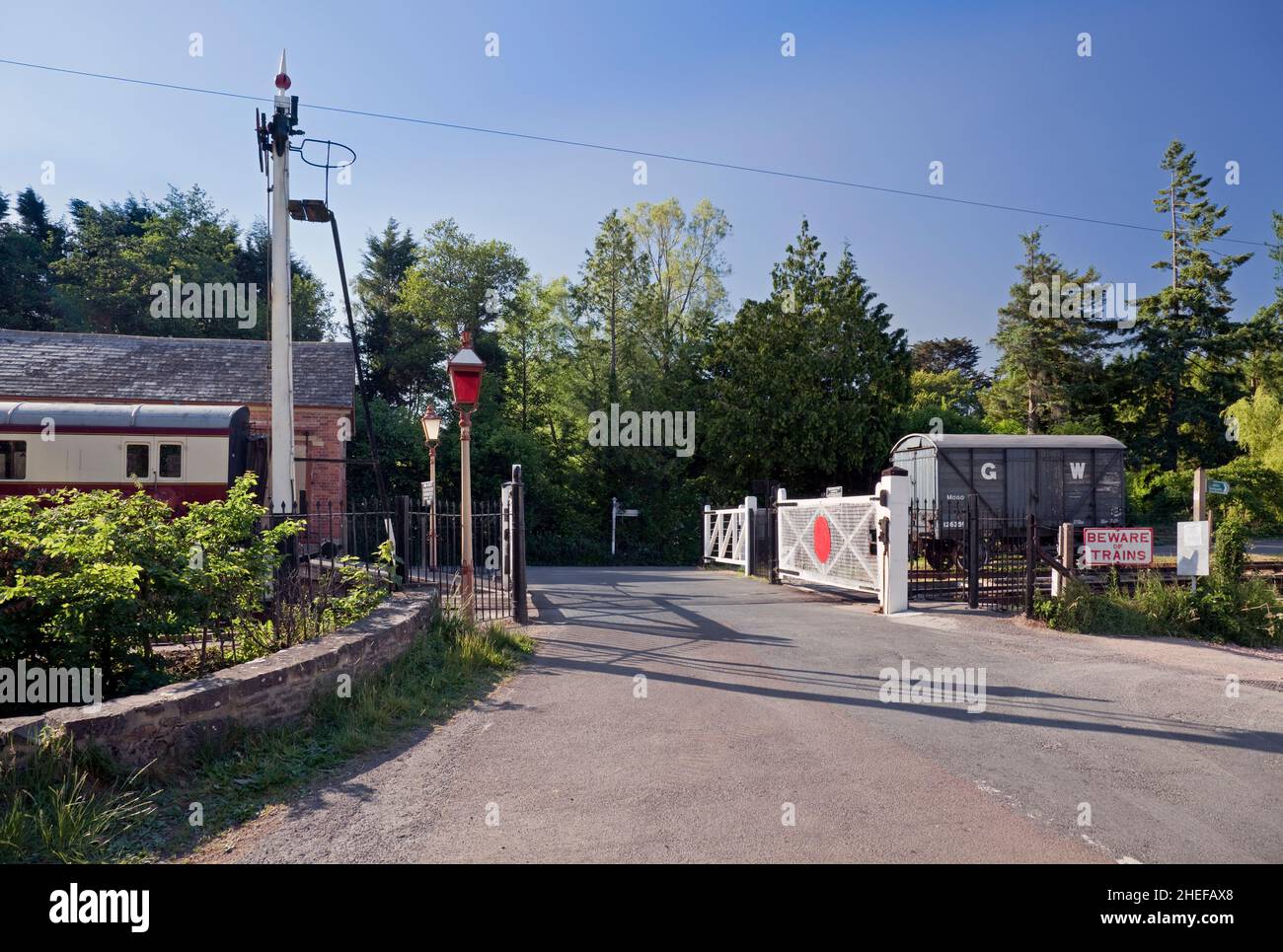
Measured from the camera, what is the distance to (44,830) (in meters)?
3.82

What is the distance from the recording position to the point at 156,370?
2303 cm

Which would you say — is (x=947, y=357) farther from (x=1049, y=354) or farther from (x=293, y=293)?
(x=293, y=293)

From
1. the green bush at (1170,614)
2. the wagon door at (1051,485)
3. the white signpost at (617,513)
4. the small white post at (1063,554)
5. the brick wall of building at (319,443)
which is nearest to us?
the green bush at (1170,614)

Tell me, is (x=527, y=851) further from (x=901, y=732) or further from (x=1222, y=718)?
(x=1222, y=718)

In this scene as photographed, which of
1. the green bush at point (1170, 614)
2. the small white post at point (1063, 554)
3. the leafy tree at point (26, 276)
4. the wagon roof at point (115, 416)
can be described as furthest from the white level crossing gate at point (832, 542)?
the leafy tree at point (26, 276)

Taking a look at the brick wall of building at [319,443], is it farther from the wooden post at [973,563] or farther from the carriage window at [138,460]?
the wooden post at [973,563]

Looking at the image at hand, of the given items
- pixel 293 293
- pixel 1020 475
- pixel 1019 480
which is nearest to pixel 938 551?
pixel 1019 480

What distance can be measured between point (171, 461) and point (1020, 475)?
2064cm

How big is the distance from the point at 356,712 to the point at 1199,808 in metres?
5.44

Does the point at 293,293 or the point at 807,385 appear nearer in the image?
the point at 807,385

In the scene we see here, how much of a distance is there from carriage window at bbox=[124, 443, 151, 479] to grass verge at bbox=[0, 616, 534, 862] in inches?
517

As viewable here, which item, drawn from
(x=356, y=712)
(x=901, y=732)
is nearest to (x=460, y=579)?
(x=356, y=712)

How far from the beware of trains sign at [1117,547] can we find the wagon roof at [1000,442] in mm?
9359

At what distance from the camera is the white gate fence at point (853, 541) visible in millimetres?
12297
